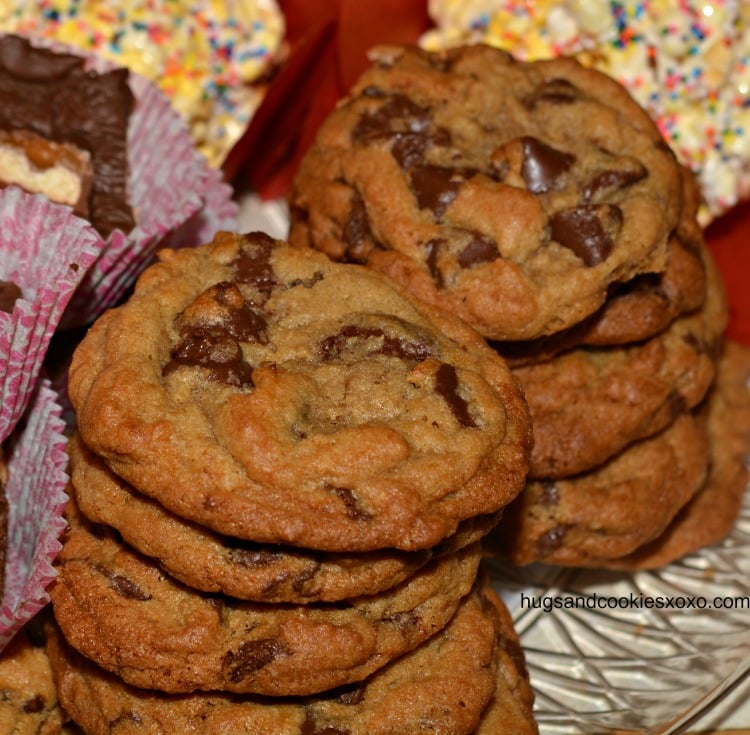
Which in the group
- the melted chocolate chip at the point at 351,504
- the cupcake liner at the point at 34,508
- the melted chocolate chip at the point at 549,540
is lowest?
the cupcake liner at the point at 34,508

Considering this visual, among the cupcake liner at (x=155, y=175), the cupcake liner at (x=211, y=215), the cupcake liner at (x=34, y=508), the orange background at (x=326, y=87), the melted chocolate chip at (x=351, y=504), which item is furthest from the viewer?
the orange background at (x=326, y=87)

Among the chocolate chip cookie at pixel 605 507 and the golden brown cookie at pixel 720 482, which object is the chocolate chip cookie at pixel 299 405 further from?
the golden brown cookie at pixel 720 482

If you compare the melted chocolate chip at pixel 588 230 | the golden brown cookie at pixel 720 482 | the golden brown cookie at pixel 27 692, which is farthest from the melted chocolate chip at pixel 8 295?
the golden brown cookie at pixel 720 482

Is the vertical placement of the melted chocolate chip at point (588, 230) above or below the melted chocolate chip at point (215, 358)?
A: above

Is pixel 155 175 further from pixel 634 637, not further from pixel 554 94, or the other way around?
pixel 634 637

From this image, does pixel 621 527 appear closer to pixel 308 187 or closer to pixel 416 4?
pixel 308 187

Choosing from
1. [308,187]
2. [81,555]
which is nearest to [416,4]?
[308,187]

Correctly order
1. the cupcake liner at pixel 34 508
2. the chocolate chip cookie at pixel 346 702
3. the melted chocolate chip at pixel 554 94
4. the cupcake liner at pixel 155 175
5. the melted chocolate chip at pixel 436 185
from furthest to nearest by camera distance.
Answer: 1. the cupcake liner at pixel 155 175
2. the melted chocolate chip at pixel 554 94
3. the melted chocolate chip at pixel 436 185
4. the cupcake liner at pixel 34 508
5. the chocolate chip cookie at pixel 346 702
